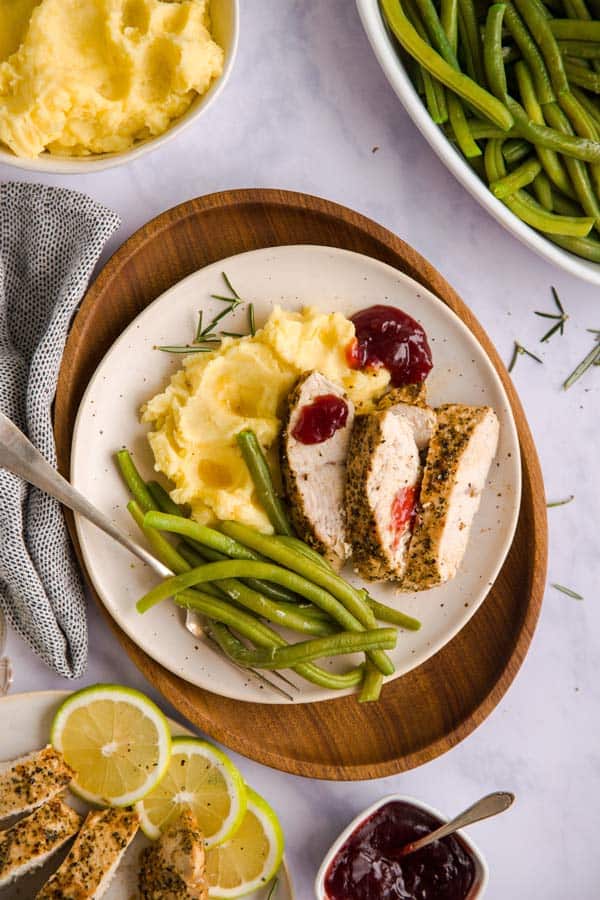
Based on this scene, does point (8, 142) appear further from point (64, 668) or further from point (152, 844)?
point (152, 844)

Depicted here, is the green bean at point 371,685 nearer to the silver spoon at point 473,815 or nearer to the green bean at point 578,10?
the silver spoon at point 473,815

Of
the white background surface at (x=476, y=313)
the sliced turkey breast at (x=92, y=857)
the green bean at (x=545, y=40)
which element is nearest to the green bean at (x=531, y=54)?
the green bean at (x=545, y=40)

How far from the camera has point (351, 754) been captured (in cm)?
354

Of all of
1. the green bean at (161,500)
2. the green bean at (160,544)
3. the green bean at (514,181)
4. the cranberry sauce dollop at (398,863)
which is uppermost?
the green bean at (514,181)

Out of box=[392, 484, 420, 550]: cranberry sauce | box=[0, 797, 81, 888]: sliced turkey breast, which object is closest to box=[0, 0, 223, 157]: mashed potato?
box=[392, 484, 420, 550]: cranberry sauce

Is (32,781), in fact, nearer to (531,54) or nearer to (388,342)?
(388,342)

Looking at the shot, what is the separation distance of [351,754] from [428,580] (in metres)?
0.81

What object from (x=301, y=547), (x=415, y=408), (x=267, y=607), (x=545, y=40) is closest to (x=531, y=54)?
(x=545, y=40)

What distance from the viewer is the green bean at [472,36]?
11.0 ft

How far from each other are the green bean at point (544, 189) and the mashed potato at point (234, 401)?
99cm

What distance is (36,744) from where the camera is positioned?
341 centimetres

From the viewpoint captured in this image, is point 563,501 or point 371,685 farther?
point 563,501

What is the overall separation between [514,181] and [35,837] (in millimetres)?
3236

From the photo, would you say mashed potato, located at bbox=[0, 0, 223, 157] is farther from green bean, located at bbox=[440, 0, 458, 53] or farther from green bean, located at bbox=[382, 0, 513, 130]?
green bean, located at bbox=[440, 0, 458, 53]
